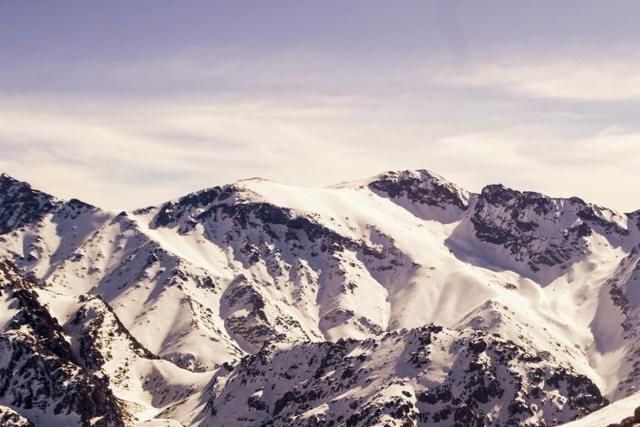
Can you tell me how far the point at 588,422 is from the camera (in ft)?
200

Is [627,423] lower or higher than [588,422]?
higher

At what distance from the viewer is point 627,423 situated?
46781mm

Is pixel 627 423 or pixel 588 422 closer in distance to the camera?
pixel 627 423

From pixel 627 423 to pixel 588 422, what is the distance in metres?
14.9
